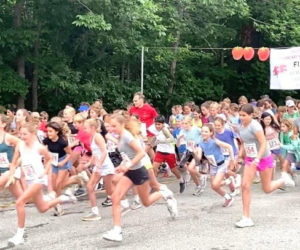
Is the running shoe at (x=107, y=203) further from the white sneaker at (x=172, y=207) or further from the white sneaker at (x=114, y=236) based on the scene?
the white sneaker at (x=114, y=236)

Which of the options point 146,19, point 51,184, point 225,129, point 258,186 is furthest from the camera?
point 146,19

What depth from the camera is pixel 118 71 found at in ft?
65.3

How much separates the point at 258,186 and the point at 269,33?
40.1 feet

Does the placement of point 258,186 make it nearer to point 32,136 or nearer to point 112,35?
point 32,136

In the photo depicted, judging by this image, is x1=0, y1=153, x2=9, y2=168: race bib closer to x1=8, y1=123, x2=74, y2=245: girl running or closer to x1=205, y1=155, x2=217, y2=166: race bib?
x1=8, y1=123, x2=74, y2=245: girl running

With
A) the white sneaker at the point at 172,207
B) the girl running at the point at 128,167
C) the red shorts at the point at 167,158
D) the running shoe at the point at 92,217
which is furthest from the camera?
the red shorts at the point at 167,158

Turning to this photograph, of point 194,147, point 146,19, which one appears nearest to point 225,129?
point 194,147

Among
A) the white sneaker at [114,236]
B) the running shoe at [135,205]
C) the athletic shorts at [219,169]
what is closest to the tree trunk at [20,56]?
the running shoe at [135,205]

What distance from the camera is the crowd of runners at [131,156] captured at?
6336 millimetres

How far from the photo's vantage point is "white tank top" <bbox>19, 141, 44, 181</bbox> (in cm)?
624

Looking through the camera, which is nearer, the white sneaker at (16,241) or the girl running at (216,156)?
the white sneaker at (16,241)

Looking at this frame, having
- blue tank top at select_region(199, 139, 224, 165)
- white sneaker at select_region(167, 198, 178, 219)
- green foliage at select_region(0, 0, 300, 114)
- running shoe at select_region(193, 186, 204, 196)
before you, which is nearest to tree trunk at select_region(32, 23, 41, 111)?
green foliage at select_region(0, 0, 300, 114)

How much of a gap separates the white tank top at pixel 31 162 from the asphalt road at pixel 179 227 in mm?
775

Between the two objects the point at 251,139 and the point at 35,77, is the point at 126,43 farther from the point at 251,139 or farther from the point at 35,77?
the point at 251,139
